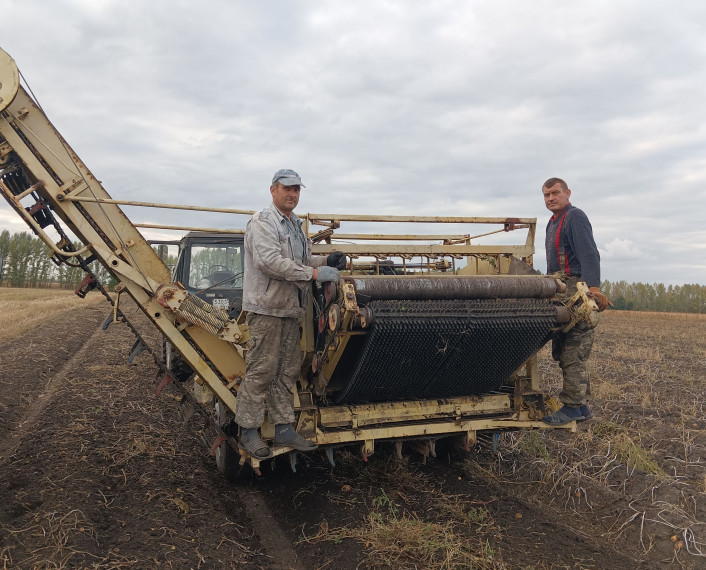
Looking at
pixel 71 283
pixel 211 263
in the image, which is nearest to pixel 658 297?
pixel 211 263

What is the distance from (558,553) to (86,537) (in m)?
3.17

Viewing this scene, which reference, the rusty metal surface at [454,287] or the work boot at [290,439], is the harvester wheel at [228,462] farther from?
the rusty metal surface at [454,287]

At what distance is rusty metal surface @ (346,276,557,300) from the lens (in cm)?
382

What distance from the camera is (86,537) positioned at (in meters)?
3.53

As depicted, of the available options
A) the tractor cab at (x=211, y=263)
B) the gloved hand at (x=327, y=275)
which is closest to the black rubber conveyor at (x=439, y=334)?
the gloved hand at (x=327, y=275)

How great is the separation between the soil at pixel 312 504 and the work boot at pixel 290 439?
0.58 metres

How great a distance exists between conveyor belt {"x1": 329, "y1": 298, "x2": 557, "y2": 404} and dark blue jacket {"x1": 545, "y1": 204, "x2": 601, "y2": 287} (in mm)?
505

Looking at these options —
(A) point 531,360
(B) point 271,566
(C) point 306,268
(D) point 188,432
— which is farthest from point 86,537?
(A) point 531,360

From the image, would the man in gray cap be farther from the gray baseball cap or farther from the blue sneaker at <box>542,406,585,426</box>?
the blue sneaker at <box>542,406,585,426</box>

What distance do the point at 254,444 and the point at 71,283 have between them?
72003mm

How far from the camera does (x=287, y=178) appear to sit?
402cm

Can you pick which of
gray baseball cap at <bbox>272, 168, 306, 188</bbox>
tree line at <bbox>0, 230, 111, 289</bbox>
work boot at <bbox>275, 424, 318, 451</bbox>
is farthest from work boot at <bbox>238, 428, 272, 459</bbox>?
tree line at <bbox>0, 230, 111, 289</bbox>

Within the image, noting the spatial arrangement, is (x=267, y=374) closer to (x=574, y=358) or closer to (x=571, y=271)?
(x=574, y=358)

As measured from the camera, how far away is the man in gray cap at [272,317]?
3984 millimetres
